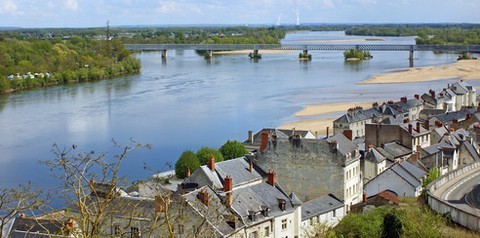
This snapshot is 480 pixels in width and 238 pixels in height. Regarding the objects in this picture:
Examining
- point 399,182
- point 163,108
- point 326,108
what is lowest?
point 163,108

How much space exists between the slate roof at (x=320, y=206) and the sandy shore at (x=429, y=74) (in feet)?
175

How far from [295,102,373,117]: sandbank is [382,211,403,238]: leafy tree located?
Answer: 36507 millimetres

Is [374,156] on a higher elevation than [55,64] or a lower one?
lower

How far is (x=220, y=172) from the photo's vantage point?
2328 centimetres

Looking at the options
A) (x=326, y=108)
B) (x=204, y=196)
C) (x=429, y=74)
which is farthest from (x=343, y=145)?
(x=429, y=74)

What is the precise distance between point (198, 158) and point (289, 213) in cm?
1128

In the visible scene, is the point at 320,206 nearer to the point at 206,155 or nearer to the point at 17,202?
the point at 206,155

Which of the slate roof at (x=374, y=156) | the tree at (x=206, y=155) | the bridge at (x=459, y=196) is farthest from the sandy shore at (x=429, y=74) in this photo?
the bridge at (x=459, y=196)

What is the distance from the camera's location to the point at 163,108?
58.1m

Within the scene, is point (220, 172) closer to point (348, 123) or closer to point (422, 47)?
point (348, 123)

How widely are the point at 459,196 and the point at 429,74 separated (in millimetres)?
68218

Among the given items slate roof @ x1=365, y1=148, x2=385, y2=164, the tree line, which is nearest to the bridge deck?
the tree line

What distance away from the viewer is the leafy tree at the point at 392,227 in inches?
615

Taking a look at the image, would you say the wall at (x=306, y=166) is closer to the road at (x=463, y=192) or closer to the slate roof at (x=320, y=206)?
the slate roof at (x=320, y=206)
